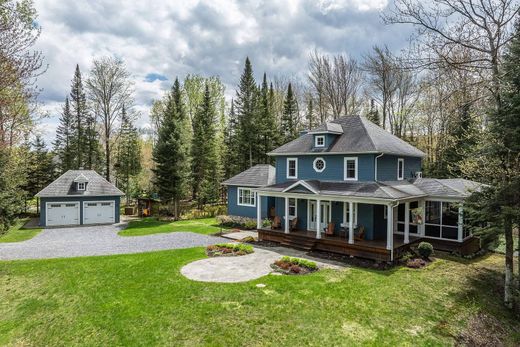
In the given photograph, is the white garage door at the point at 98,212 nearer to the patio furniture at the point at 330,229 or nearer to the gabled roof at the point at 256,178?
the gabled roof at the point at 256,178

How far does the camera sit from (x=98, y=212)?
25328 mm

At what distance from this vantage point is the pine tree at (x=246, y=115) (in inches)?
1339

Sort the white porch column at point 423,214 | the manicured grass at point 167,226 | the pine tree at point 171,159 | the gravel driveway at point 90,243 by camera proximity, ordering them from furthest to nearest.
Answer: the pine tree at point 171,159 → the manicured grass at point 167,226 → the white porch column at point 423,214 → the gravel driveway at point 90,243

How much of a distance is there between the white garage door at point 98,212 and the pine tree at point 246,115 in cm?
1448

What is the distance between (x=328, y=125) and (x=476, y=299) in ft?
36.4

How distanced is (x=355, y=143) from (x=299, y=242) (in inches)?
246

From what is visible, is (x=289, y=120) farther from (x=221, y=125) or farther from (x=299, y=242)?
(x=299, y=242)

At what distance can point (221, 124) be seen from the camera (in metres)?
44.1

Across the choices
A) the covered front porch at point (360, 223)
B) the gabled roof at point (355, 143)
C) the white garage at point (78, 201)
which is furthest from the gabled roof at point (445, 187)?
the white garage at point (78, 201)

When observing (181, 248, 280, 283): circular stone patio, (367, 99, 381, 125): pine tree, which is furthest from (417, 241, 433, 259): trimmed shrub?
(367, 99, 381, 125): pine tree

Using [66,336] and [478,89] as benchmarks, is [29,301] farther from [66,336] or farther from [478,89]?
[478,89]

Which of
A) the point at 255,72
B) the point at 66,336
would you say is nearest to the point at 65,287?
the point at 66,336

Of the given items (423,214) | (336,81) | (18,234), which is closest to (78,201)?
(18,234)

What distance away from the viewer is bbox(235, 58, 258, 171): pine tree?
34000 mm
